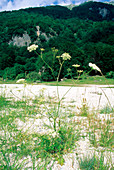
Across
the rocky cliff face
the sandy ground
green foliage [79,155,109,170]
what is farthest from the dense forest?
green foliage [79,155,109,170]

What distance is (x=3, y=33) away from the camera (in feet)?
237

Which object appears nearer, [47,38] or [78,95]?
[78,95]

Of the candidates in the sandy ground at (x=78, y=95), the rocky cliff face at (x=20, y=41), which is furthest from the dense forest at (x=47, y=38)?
the sandy ground at (x=78, y=95)

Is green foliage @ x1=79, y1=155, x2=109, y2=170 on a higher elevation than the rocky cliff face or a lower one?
lower

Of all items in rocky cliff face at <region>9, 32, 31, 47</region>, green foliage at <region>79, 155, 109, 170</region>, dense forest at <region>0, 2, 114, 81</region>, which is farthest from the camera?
rocky cliff face at <region>9, 32, 31, 47</region>

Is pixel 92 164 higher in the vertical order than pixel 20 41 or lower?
lower

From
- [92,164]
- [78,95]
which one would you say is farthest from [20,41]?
[92,164]

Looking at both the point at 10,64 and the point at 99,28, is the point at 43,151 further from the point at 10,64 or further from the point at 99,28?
the point at 99,28

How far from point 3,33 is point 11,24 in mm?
5014

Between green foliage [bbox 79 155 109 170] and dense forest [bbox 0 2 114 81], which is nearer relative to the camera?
Answer: green foliage [bbox 79 155 109 170]

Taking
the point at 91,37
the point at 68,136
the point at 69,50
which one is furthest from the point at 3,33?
the point at 68,136

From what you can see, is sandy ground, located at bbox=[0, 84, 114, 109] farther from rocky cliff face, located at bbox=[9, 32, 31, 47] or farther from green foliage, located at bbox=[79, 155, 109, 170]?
rocky cliff face, located at bbox=[9, 32, 31, 47]

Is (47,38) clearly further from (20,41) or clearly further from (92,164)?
(92,164)

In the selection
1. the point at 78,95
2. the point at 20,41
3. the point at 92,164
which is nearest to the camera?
the point at 92,164
